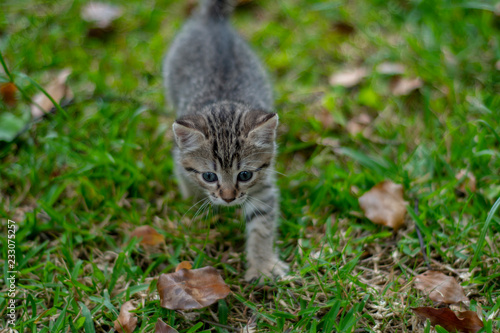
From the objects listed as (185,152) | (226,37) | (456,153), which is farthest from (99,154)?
(456,153)

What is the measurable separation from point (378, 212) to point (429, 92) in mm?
1634

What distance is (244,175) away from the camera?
9.61 feet

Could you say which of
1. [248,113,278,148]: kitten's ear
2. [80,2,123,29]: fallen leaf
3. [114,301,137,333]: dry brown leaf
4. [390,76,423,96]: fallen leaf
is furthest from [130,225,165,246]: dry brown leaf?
[80,2,123,29]: fallen leaf

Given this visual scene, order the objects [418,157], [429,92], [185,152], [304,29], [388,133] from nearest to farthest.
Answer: [185,152], [418,157], [388,133], [429,92], [304,29]

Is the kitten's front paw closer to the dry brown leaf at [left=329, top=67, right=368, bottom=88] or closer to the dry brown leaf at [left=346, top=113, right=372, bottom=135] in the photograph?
the dry brown leaf at [left=346, top=113, right=372, bottom=135]

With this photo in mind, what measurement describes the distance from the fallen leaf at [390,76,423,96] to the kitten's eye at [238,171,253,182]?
1.98 m

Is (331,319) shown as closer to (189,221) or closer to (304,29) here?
(189,221)

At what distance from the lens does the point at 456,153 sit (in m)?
3.38

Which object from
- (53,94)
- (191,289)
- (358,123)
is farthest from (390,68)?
(53,94)

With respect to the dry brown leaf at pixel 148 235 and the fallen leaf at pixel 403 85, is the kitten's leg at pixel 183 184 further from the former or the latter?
the fallen leaf at pixel 403 85

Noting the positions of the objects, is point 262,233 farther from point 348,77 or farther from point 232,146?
point 348,77

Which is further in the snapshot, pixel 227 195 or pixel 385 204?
pixel 385 204

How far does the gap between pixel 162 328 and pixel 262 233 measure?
900mm

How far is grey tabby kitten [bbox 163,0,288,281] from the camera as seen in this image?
9.30 ft
